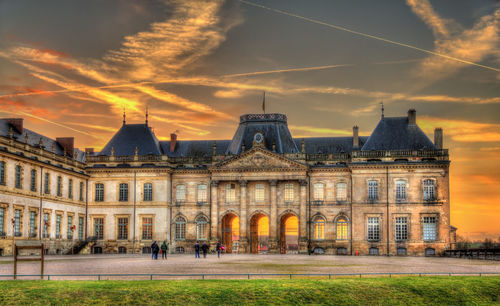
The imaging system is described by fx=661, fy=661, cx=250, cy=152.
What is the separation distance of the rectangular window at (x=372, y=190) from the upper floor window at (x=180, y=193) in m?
19.1

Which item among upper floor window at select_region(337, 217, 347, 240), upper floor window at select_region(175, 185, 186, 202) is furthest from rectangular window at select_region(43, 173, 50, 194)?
upper floor window at select_region(337, 217, 347, 240)

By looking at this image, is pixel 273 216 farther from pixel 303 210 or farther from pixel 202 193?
pixel 202 193

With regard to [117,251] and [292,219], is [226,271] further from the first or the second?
[292,219]

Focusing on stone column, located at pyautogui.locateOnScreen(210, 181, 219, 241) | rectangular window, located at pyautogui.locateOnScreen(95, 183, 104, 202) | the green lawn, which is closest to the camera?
the green lawn

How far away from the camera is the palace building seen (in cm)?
6406

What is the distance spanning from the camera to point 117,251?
67.8 meters

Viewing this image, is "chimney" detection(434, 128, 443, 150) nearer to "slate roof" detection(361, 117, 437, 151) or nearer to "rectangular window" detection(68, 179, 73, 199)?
"slate roof" detection(361, 117, 437, 151)

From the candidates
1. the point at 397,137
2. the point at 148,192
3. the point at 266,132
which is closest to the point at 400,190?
the point at 397,137

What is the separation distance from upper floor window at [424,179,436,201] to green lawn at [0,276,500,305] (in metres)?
36.3

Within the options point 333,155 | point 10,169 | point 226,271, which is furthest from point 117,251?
point 226,271

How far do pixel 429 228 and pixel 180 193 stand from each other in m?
25.5

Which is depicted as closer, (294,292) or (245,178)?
(294,292)

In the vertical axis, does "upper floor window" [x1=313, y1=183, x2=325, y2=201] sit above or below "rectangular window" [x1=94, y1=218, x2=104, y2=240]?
above

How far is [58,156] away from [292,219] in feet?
88.5
